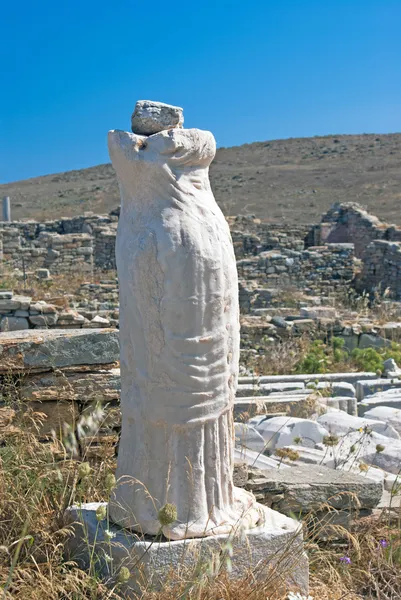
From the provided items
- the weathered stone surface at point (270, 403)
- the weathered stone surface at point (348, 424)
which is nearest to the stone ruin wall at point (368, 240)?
the weathered stone surface at point (270, 403)

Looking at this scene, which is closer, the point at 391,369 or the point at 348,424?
the point at 348,424

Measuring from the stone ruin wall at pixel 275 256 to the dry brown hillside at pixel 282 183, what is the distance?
43.1 ft

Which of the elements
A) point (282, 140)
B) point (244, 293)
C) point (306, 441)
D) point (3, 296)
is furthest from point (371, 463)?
point (282, 140)

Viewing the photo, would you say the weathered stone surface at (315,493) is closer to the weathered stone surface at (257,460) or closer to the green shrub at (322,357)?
the weathered stone surface at (257,460)

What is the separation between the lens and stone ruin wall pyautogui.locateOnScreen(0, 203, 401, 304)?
16422 millimetres

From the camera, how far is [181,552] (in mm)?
3137

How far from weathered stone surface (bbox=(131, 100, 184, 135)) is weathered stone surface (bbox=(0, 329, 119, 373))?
185cm

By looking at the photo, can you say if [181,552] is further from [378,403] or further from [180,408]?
[378,403]

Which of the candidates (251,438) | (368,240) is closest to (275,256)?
(368,240)

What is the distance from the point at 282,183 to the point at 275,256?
30.7 metres

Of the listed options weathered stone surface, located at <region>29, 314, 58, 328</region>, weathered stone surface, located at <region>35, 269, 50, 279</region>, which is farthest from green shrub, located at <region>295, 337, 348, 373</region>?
weathered stone surface, located at <region>35, 269, 50, 279</region>

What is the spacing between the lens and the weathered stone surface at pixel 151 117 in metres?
3.25

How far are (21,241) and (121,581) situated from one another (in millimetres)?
17504

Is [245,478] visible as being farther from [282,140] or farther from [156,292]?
[282,140]
